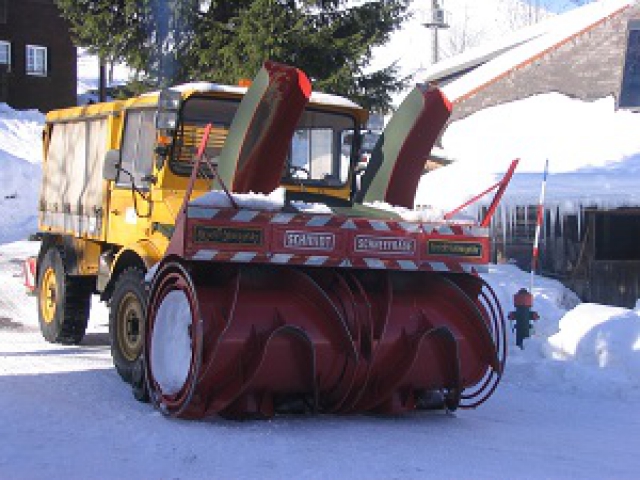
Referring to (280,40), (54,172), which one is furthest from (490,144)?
(54,172)

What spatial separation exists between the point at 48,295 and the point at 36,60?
1120 inches

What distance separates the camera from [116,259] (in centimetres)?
871

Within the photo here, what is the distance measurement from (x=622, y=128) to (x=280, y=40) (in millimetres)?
8451

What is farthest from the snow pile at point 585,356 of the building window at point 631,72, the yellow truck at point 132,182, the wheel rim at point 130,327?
the building window at point 631,72

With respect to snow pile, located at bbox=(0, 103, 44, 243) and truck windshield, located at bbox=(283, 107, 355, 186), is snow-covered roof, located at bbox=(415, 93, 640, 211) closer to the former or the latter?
truck windshield, located at bbox=(283, 107, 355, 186)

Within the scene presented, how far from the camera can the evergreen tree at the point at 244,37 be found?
16000mm

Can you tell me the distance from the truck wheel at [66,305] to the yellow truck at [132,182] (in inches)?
0.4

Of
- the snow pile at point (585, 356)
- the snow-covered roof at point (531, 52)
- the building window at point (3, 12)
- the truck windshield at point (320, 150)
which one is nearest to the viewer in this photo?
the truck windshield at point (320, 150)

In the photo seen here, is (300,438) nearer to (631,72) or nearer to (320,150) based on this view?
(320,150)

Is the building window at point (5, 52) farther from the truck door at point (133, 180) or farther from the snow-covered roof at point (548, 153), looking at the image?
the truck door at point (133, 180)

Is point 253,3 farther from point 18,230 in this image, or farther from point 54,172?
point 18,230

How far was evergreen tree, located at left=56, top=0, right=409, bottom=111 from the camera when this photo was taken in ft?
52.5

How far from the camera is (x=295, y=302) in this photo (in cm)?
725

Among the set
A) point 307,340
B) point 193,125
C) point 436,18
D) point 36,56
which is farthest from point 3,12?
point 307,340
